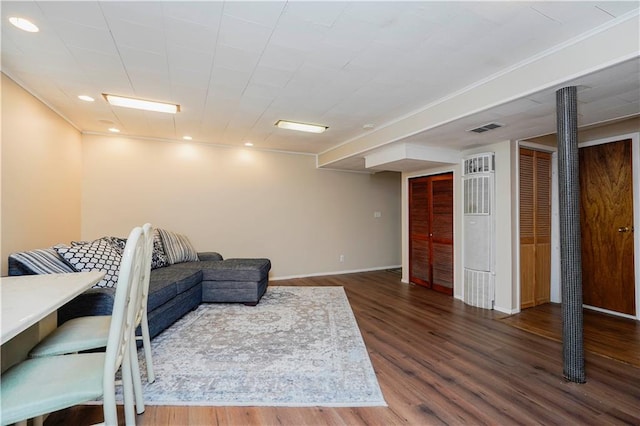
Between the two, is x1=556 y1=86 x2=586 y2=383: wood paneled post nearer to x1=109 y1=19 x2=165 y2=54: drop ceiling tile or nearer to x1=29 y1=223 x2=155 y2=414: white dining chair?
x1=29 y1=223 x2=155 y2=414: white dining chair

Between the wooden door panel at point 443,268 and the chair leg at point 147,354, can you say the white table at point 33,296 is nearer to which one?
the chair leg at point 147,354

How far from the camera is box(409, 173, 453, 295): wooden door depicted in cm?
476

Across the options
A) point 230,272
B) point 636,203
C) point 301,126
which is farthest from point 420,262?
point 230,272

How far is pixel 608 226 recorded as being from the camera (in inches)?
153

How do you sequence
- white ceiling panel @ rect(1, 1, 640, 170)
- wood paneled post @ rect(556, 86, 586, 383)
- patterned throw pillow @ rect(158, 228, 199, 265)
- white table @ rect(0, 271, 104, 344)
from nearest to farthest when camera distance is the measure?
white table @ rect(0, 271, 104, 344) → white ceiling panel @ rect(1, 1, 640, 170) → wood paneled post @ rect(556, 86, 586, 383) → patterned throw pillow @ rect(158, 228, 199, 265)

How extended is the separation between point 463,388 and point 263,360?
1.53m

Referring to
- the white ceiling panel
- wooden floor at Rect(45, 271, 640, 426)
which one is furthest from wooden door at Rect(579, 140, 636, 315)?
wooden floor at Rect(45, 271, 640, 426)

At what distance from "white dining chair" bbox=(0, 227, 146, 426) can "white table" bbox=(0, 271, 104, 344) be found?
→ 25 centimetres

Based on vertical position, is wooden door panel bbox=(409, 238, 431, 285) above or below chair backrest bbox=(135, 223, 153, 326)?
below

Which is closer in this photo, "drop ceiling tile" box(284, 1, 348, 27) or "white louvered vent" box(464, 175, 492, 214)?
"drop ceiling tile" box(284, 1, 348, 27)

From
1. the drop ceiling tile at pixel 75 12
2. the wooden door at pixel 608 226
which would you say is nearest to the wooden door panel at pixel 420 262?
the wooden door at pixel 608 226

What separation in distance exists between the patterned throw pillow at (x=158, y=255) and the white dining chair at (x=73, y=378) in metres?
2.80

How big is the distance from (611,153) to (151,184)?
6.56m

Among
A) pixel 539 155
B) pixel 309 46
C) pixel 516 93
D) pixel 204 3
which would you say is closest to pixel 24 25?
pixel 204 3
